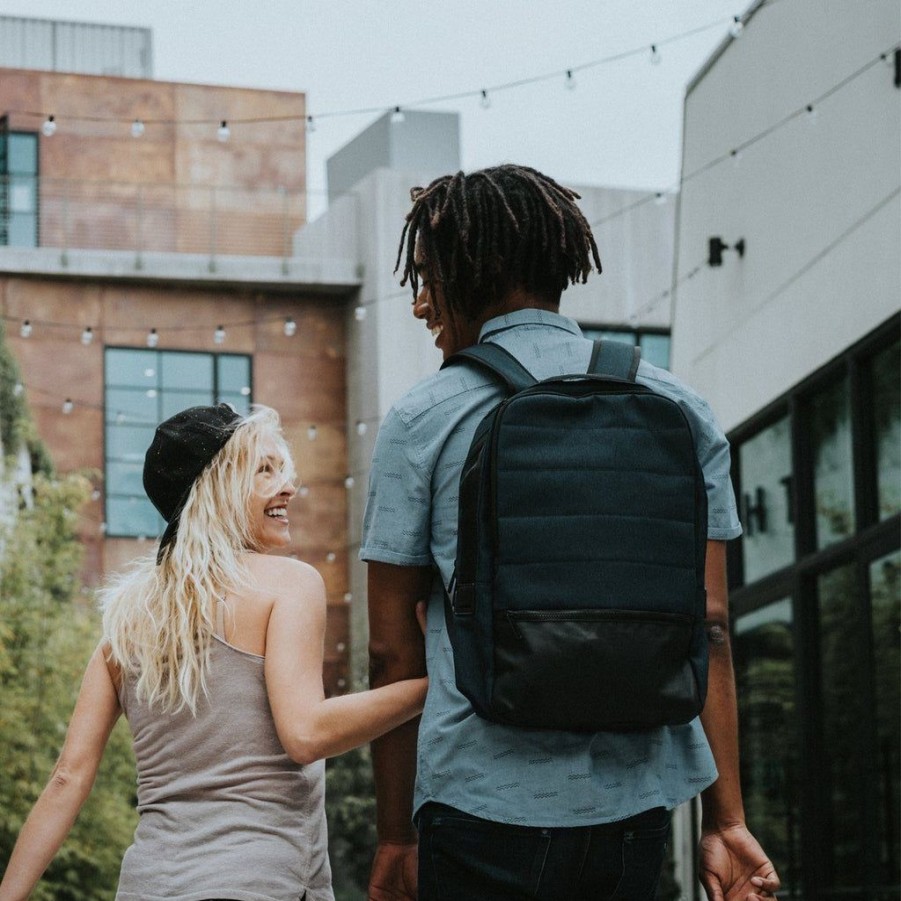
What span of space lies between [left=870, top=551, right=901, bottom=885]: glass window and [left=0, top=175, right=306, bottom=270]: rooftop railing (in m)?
17.4

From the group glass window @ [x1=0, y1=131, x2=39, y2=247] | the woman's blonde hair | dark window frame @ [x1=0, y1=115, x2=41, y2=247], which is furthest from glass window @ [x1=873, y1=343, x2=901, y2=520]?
glass window @ [x1=0, y1=131, x2=39, y2=247]

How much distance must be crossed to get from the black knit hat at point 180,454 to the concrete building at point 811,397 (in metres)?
5.99

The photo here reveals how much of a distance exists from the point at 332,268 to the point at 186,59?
22.1ft

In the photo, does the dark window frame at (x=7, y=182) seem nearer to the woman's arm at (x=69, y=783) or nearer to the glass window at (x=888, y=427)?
the glass window at (x=888, y=427)

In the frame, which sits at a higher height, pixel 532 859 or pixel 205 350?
pixel 205 350

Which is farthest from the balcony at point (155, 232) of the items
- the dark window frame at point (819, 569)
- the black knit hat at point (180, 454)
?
the black knit hat at point (180, 454)

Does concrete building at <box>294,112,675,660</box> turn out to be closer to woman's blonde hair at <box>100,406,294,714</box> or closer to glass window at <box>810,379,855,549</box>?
glass window at <box>810,379,855,549</box>

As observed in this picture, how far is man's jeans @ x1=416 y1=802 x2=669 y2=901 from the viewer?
211 centimetres

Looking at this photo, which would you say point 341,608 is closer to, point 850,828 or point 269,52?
point 269,52

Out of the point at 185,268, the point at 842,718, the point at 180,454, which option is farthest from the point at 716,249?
the point at 185,268

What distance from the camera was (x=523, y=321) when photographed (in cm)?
239

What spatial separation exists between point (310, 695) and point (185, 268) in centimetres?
2239

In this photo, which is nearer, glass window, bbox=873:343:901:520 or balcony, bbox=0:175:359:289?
glass window, bbox=873:343:901:520

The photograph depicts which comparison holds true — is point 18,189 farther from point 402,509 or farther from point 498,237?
point 402,509
